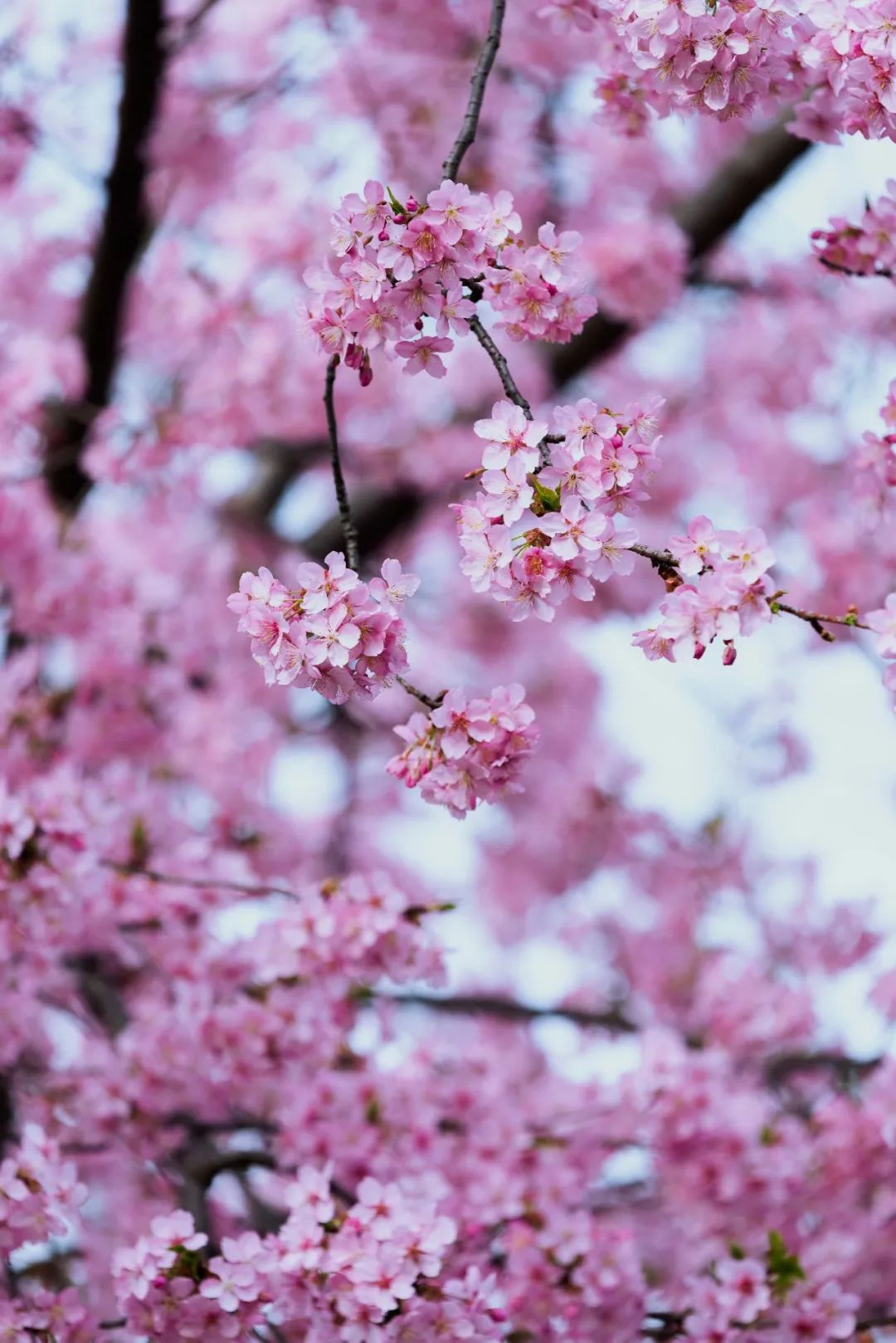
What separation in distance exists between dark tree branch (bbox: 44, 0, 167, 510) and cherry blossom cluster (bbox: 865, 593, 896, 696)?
10.9ft

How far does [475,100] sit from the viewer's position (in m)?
2.17

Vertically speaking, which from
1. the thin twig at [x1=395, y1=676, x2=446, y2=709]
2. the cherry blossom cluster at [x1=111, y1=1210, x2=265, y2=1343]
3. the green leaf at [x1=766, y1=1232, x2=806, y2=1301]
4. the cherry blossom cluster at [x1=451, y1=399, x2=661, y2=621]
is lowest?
the green leaf at [x1=766, y1=1232, x2=806, y2=1301]

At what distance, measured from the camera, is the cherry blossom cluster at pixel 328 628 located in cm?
192

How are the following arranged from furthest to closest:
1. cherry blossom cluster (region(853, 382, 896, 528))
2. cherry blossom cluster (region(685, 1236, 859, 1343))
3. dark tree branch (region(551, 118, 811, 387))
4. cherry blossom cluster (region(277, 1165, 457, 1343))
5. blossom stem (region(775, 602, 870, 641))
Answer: dark tree branch (region(551, 118, 811, 387))
cherry blossom cluster (region(685, 1236, 859, 1343))
cherry blossom cluster (region(853, 382, 896, 528))
cherry blossom cluster (region(277, 1165, 457, 1343))
blossom stem (region(775, 602, 870, 641))

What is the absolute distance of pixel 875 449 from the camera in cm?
259

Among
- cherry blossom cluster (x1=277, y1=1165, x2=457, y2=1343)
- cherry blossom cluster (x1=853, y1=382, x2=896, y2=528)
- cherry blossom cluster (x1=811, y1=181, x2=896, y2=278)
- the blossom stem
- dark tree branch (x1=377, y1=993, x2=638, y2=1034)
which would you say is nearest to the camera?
the blossom stem

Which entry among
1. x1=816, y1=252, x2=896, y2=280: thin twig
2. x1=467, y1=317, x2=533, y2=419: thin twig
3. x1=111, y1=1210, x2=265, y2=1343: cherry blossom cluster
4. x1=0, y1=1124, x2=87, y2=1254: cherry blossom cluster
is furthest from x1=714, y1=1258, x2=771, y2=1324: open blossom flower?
x1=816, y1=252, x2=896, y2=280: thin twig

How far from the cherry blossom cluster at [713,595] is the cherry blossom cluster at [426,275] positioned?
1.54 ft

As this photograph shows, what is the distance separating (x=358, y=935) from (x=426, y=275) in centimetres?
156

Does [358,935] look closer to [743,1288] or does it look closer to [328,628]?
[743,1288]

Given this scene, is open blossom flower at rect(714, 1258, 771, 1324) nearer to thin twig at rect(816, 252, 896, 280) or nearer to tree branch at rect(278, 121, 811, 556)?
thin twig at rect(816, 252, 896, 280)

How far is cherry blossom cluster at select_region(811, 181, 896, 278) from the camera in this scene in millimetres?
2629

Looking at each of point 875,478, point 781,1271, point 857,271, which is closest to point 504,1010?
point 781,1271

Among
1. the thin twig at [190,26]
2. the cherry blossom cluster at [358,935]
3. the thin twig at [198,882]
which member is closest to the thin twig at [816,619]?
the cherry blossom cluster at [358,935]
